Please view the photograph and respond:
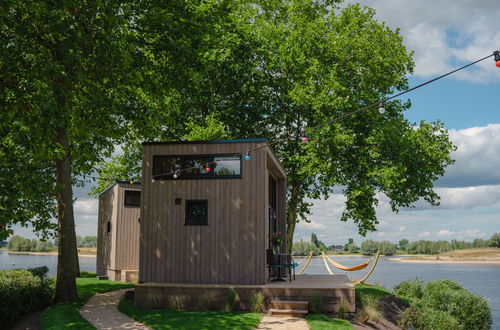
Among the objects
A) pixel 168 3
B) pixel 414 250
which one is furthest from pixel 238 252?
pixel 414 250

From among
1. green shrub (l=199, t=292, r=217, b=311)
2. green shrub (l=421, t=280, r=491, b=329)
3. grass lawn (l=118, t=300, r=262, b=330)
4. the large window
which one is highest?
the large window

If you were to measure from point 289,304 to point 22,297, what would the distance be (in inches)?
235

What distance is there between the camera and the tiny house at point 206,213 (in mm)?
10922

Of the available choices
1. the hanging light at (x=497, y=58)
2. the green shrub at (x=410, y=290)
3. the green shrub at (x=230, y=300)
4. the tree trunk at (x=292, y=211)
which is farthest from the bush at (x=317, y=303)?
the green shrub at (x=410, y=290)

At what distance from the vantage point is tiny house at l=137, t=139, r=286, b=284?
35.8 feet

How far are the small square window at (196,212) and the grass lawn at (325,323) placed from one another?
3663 millimetres

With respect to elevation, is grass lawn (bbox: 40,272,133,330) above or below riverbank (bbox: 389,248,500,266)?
above

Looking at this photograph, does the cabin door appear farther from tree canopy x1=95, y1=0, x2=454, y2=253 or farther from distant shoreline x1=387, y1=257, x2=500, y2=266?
distant shoreline x1=387, y1=257, x2=500, y2=266

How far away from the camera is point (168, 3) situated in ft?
37.7

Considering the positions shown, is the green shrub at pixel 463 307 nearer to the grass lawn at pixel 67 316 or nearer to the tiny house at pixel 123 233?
the tiny house at pixel 123 233

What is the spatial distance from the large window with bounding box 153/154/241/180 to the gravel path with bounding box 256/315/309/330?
3663 millimetres

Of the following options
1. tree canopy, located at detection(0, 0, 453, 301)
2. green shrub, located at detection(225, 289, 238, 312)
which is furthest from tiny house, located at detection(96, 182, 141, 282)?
green shrub, located at detection(225, 289, 238, 312)

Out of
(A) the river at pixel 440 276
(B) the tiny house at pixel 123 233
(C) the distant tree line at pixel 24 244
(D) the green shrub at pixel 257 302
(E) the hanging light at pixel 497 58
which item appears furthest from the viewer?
(C) the distant tree line at pixel 24 244

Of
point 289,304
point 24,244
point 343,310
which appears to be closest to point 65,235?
point 289,304
